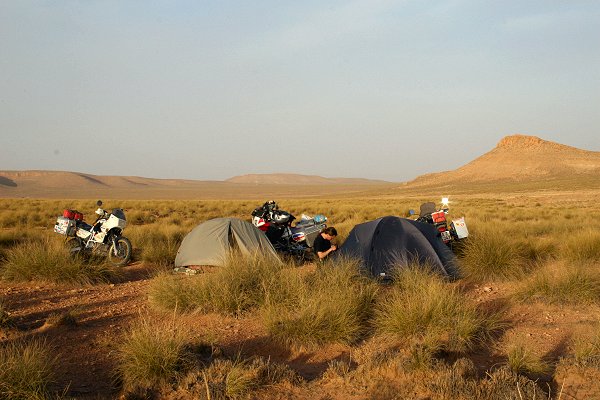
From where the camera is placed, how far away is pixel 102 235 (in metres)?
11.7

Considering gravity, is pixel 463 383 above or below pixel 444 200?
below

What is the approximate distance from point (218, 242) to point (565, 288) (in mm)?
6557

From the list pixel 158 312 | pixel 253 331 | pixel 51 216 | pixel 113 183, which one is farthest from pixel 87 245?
pixel 113 183

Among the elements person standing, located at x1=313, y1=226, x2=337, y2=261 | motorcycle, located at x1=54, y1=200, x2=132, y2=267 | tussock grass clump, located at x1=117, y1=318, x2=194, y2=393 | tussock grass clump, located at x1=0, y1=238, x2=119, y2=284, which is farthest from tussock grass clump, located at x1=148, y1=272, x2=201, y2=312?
motorcycle, located at x1=54, y1=200, x2=132, y2=267

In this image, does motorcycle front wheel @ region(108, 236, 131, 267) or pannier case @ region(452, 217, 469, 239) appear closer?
pannier case @ region(452, 217, 469, 239)

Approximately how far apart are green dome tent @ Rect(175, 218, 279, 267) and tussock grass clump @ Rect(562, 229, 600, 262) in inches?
256

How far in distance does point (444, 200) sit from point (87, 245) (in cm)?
825

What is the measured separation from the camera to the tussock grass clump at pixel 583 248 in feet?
36.6

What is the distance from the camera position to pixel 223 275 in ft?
26.7

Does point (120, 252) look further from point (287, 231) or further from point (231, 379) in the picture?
point (231, 379)

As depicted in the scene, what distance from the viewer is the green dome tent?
10.8 metres

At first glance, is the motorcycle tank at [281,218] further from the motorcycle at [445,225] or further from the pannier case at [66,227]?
the pannier case at [66,227]

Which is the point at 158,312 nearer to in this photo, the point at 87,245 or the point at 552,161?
the point at 87,245

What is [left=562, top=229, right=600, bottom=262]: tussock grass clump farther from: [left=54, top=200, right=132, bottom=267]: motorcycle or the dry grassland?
[left=54, top=200, right=132, bottom=267]: motorcycle
